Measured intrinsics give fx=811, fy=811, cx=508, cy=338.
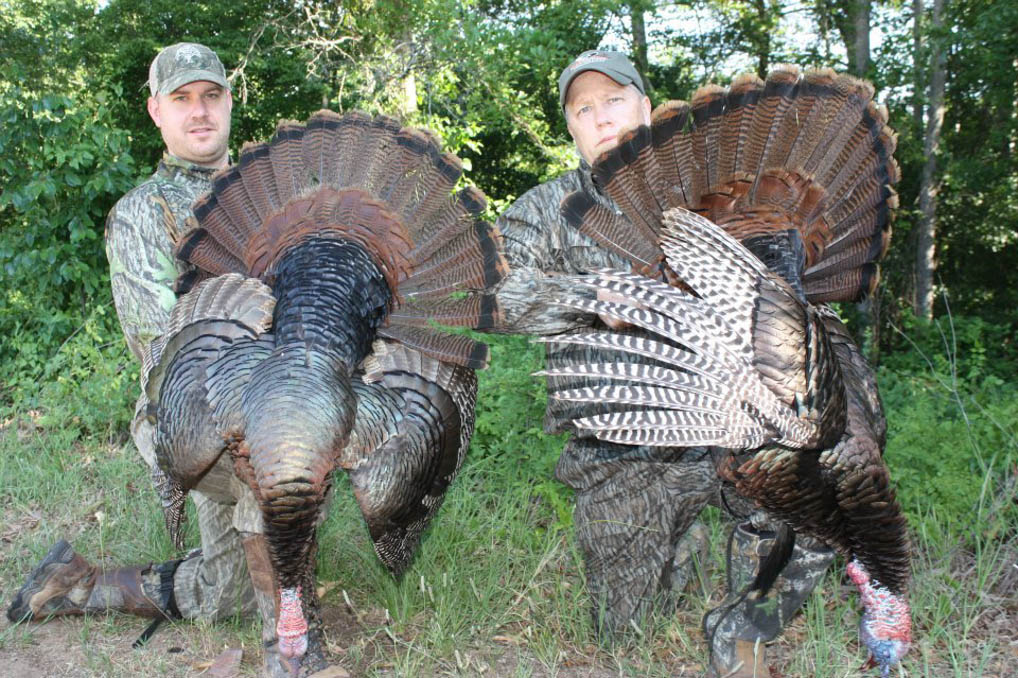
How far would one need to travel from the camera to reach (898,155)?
346 inches

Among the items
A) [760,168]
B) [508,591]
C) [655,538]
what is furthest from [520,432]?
[760,168]

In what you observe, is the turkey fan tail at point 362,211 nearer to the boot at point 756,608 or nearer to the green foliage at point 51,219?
the boot at point 756,608

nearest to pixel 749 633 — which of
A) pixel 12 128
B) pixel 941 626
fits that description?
pixel 941 626

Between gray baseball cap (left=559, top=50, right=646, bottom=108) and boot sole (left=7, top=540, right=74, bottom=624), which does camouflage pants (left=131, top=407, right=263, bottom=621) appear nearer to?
boot sole (left=7, top=540, right=74, bottom=624)

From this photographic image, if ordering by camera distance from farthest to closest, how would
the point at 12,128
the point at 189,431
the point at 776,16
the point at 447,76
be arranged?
1. the point at 776,16
2. the point at 447,76
3. the point at 12,128
4. the point at 189,431

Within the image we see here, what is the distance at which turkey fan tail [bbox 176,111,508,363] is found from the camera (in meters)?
2.98

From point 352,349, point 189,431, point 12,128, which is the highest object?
point 12,128

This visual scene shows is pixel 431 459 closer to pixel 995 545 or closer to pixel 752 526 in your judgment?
pixel 752 526

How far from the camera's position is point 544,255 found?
3.38 m

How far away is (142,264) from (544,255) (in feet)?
5.48

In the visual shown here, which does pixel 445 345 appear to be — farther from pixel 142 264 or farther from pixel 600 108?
pixel 142 264

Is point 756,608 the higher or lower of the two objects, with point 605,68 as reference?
lower

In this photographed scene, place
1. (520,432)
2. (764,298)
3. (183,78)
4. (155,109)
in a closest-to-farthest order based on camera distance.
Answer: (764,298) < (183,78) < (155,109) < (520,432)

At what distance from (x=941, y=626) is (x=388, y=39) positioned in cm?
768
